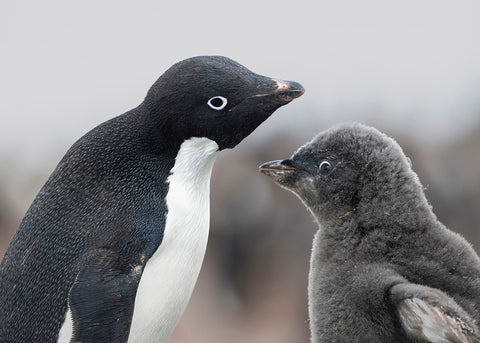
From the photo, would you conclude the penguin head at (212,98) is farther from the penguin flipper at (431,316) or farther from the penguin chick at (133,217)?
the penguin flipper at (431,316)

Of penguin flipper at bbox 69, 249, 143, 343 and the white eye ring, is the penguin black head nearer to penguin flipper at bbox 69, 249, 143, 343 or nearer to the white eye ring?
the white eye ring

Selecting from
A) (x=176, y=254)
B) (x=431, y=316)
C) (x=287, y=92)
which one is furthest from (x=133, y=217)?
(x=431, y=316)

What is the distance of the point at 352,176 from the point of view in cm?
205

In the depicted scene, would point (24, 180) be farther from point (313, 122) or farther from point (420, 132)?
point (420, 132)

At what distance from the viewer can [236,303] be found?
15.6 ft

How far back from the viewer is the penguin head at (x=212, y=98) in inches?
70.5

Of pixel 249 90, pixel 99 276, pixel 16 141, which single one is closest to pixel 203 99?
pixel 249 90

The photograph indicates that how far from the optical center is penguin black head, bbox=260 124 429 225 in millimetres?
1981

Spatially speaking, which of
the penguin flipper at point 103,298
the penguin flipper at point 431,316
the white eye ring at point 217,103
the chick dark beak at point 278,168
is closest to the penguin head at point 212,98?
the white eye ring at point 217,103

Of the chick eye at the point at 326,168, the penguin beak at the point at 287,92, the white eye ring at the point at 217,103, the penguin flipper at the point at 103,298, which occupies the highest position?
the white eye ring at the point at 217,103

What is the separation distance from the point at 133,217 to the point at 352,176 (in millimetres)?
671

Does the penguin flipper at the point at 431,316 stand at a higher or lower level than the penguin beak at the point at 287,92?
lower

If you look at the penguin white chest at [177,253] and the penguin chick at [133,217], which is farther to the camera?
the penguin white chest at [177,253]

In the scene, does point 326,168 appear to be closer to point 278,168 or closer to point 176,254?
point 278,168
